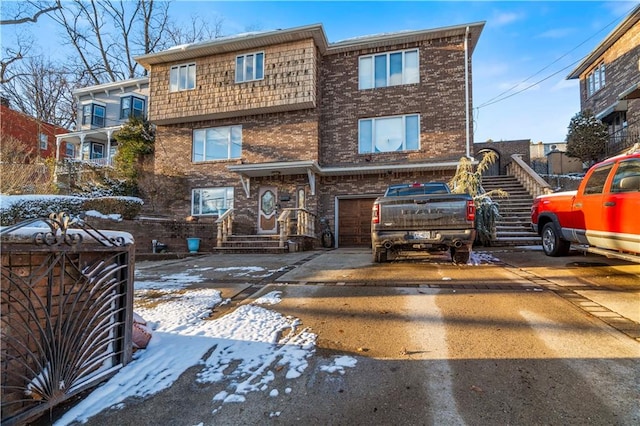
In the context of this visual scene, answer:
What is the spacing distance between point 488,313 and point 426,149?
10.6m

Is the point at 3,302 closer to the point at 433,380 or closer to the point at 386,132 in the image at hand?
the point at 433,380

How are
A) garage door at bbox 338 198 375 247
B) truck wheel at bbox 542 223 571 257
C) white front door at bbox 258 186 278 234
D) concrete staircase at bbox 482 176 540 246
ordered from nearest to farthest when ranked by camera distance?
truck wheel at bbox 542 223 571 257 → concrete staircase at bbox 482 176 540 246 → garage door at bbox 338 198 375 247 → white front door at bbox 258 186 278 234

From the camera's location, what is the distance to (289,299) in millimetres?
4582

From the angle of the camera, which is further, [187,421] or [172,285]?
[172,285]

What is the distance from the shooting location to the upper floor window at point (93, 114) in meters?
23.9

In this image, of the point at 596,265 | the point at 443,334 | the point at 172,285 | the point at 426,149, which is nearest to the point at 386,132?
the point at 426,149

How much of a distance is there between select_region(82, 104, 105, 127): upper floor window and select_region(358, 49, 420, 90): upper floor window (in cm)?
2039

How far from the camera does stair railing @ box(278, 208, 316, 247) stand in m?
11.6

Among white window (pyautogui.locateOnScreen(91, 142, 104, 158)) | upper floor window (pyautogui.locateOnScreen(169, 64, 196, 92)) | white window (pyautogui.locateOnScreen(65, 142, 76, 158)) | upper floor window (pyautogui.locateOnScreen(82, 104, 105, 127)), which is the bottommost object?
white window (pyautogui.locateOnScreen(91, 142, 104, 158))

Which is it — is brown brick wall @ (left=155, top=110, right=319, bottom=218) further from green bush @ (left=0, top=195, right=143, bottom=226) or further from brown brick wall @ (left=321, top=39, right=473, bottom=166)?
green bush @ (left=0, top=195, right=143, bottom=226)

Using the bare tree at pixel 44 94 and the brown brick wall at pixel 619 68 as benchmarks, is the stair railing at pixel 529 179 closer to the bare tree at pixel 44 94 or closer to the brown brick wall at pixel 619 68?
the brown brick wall at pixel 619 68

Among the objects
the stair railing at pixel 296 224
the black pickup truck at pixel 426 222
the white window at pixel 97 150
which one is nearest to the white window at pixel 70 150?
the white window at pixel 97 150

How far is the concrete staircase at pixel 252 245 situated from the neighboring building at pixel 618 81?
14.9 meters

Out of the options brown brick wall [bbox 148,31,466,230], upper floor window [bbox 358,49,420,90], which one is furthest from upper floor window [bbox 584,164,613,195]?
upper floor window [bbox 358,49,420,90]
